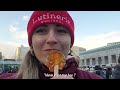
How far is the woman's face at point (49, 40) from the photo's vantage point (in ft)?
4.38

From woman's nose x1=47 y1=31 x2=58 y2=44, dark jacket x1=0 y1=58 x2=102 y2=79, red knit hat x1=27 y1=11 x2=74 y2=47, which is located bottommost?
dark jacket x1=0 y1=58 x2=102 y2=79

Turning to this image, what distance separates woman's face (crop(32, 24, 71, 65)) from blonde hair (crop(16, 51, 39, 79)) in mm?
45

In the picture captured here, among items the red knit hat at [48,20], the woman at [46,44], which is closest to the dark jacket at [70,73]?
the woman at [46,44]

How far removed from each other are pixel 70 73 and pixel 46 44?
255mm

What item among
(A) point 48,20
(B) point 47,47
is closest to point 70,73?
(B) point 47,47

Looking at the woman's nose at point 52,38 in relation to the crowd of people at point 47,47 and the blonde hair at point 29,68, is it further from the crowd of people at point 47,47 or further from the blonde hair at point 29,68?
the blonde hair at point 29,68

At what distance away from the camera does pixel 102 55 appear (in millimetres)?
1844

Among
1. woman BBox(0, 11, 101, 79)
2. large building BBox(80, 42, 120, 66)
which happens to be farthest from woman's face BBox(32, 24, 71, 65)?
large building BBox(80, 42, 120, 66)

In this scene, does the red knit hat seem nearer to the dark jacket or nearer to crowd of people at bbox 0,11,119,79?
crowd of people at bbox 0,11,119,79

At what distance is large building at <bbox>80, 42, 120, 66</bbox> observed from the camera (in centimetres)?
160
